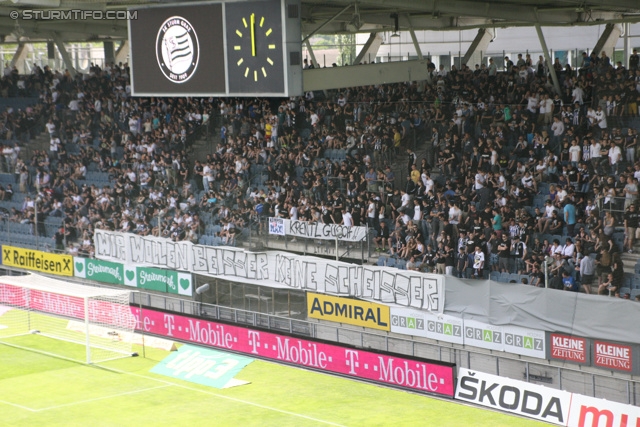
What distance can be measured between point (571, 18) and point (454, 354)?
422 inches

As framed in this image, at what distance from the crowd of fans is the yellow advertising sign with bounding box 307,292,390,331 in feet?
4.69

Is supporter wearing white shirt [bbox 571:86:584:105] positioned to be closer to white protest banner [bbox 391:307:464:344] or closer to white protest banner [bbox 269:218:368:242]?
white protest banner [bbox 269:218:368:242]

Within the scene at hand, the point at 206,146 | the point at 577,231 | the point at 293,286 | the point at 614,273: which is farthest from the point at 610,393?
the point at 206,146

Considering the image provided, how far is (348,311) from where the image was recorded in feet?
69.5

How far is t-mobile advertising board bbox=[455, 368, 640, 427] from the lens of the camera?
14.6 m

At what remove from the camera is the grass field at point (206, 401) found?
17.5 m

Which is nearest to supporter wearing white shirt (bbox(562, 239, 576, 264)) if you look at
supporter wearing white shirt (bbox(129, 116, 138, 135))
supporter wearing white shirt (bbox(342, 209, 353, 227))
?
supporter wearing white shirt (bbox(342, 209, 353, 227))

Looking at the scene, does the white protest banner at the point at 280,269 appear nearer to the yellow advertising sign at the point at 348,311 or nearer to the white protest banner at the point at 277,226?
the yellow advertising sign at the point at 348,311

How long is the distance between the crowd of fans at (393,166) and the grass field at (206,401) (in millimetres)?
3246

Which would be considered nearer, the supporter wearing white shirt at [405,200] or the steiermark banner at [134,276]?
the supporter wearing white shirt at [405,200]

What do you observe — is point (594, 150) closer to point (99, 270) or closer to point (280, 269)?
point (280, 269)

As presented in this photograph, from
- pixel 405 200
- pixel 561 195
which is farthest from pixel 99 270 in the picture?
pixel 561 195

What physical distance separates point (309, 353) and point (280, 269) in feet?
7.52

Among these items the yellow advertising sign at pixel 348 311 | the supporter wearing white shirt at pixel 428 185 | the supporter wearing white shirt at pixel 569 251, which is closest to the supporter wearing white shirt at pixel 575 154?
the supporter wearing white shirt at pixel 569 251
